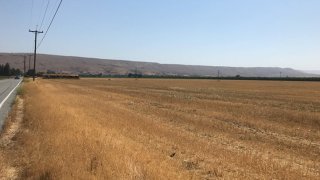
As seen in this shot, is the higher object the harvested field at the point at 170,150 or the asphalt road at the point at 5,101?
the harvested field at the point at 170,150

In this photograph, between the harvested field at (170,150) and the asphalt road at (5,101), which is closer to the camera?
the harvested field at (170,150)

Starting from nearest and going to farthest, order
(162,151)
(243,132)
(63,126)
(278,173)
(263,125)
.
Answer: (278,173)
(162,151)
(63,126)
(243,132)
(263,125)

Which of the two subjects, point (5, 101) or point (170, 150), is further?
point (5, 101)

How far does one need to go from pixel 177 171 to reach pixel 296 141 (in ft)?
22.5

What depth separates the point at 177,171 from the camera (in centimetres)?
970

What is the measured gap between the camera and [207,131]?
17.7m

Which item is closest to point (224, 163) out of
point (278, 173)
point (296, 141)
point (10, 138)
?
point (278, 173)

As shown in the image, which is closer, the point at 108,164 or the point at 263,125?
the point at 108,164

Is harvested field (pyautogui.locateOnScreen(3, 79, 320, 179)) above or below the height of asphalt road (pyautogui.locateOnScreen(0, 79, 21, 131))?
above

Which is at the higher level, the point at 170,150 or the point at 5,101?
the point at 170,150

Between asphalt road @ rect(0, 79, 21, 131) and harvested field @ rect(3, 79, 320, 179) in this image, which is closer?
harvested field @ rect(3, 79, 320, 179)

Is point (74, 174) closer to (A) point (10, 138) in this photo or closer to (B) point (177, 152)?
(B) point (177, 152)

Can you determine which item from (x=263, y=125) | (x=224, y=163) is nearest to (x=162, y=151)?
(x=224, y=163)

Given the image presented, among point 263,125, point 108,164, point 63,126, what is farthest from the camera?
point 263,125
